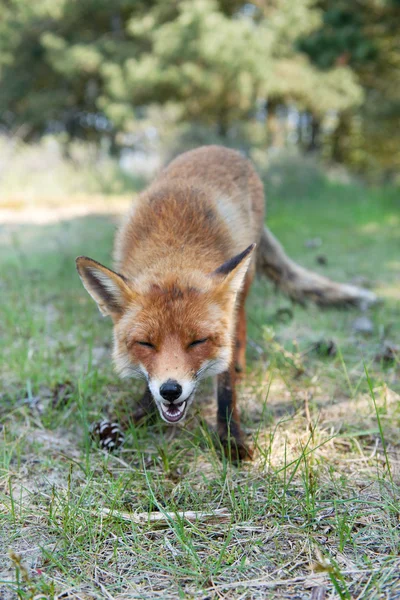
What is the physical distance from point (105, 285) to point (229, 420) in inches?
39.3

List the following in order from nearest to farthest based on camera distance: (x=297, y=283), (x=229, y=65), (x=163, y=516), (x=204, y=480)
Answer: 1. (x=163, y=516)
2. (x=204, y=480)
3. (x=297, y=283)
4. (x=229, y=65)

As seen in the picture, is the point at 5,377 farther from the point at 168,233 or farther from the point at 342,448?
the point at 342,448

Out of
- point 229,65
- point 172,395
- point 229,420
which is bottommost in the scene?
point 229,65

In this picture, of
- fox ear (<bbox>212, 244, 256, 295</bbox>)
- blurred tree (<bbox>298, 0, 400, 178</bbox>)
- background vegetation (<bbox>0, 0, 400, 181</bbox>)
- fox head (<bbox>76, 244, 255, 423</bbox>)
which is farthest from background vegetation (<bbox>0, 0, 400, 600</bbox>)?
background vegetation (<bbox>0, 0, 400, 181</bbox>)

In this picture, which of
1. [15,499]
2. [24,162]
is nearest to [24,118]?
[24,162]

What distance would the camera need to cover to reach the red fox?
2.51 metres

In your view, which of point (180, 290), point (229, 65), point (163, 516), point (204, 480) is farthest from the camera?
point (229, 65)

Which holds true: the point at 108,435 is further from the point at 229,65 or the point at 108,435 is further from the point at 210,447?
the point at 229,65

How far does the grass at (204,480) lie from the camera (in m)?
1.90

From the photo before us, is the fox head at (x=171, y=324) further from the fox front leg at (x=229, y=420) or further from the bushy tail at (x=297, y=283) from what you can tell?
the bushy tail at (x=297, y=283)

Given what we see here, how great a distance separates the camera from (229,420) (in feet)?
9.33

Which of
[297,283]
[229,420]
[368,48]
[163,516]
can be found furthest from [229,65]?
[163,516]

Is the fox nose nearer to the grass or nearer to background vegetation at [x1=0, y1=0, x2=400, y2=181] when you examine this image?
the grass

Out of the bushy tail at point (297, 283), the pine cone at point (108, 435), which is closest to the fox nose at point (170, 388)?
the pine cone at point (108, 435)
